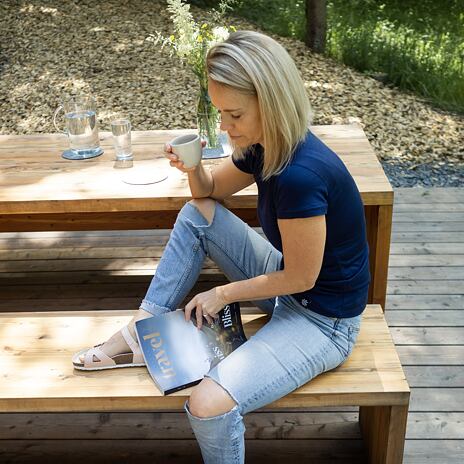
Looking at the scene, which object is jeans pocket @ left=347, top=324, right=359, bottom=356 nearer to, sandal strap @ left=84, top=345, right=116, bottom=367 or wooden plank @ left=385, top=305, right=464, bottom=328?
sandal strap @ left=84, top=345, right=116, bottom=367

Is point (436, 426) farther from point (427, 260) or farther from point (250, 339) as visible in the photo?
point (427, 260)

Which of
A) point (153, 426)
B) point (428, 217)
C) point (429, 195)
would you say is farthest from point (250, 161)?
point (429, 195)

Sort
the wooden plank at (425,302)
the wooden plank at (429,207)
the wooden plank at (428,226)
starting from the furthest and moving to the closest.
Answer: the wooden plank at (429,207) → the wooden plank at (428,226) → the wooden plank at (425,302)

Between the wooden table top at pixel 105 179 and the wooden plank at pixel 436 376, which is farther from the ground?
the wooden table top at pixel 105 179

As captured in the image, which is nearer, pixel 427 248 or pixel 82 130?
pixel 82 130

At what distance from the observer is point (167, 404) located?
5.87 feet

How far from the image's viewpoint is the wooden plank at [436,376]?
2.55 m

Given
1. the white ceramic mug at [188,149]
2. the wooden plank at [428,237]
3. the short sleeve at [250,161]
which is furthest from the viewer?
the wooden plank at [428,237]

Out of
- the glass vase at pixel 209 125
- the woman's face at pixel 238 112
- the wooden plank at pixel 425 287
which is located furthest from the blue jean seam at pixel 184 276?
the wooden plank at pixel 425 287

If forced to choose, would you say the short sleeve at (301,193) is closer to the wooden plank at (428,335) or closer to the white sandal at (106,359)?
the white sandal at (106,359)

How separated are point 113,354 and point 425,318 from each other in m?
1.52

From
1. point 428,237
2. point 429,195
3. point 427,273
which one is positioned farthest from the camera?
point 429,195

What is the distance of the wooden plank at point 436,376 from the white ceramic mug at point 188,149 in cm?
113

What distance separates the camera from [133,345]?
76.2 inches
